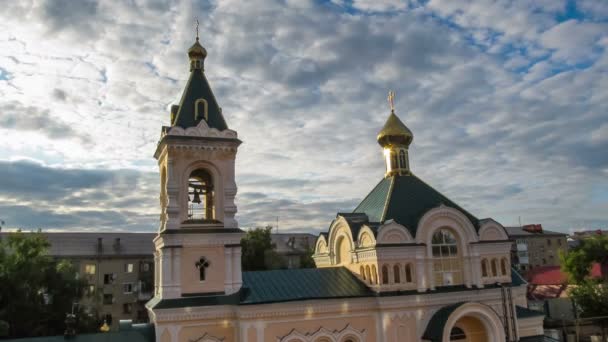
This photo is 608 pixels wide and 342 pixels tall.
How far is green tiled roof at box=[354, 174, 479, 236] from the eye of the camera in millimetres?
19500

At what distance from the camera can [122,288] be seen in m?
42.1

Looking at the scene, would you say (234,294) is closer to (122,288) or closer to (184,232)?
(184,232)

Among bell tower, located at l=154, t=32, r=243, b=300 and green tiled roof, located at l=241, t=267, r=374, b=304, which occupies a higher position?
bell tower, located at l=154, t=32, r=243, b=300

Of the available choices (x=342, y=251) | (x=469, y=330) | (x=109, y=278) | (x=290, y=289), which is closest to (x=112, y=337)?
(x=290, y=289)

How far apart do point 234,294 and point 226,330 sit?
1.27m

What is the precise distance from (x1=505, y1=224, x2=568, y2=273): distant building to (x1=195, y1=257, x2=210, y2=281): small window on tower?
168 feet

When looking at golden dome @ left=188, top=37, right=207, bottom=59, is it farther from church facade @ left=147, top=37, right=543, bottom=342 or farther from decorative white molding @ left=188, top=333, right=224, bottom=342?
decorative white molding @ left=188, top=333, right=224, bottom=342

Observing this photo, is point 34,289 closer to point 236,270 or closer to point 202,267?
point 202,267

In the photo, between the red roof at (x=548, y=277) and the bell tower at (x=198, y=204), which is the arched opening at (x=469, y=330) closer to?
the bell tower at (x=198, y=204)

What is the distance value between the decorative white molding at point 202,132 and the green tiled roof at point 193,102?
351 millimetres

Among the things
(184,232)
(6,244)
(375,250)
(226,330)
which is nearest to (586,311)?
(375,250)

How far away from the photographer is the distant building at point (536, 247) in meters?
57.6

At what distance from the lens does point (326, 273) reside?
1927 centimetres

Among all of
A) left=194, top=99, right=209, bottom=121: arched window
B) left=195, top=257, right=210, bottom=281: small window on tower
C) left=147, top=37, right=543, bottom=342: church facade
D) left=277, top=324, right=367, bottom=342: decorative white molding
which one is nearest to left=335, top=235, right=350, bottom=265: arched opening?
left=147, top=37, right=543, bottom=342: church facade
